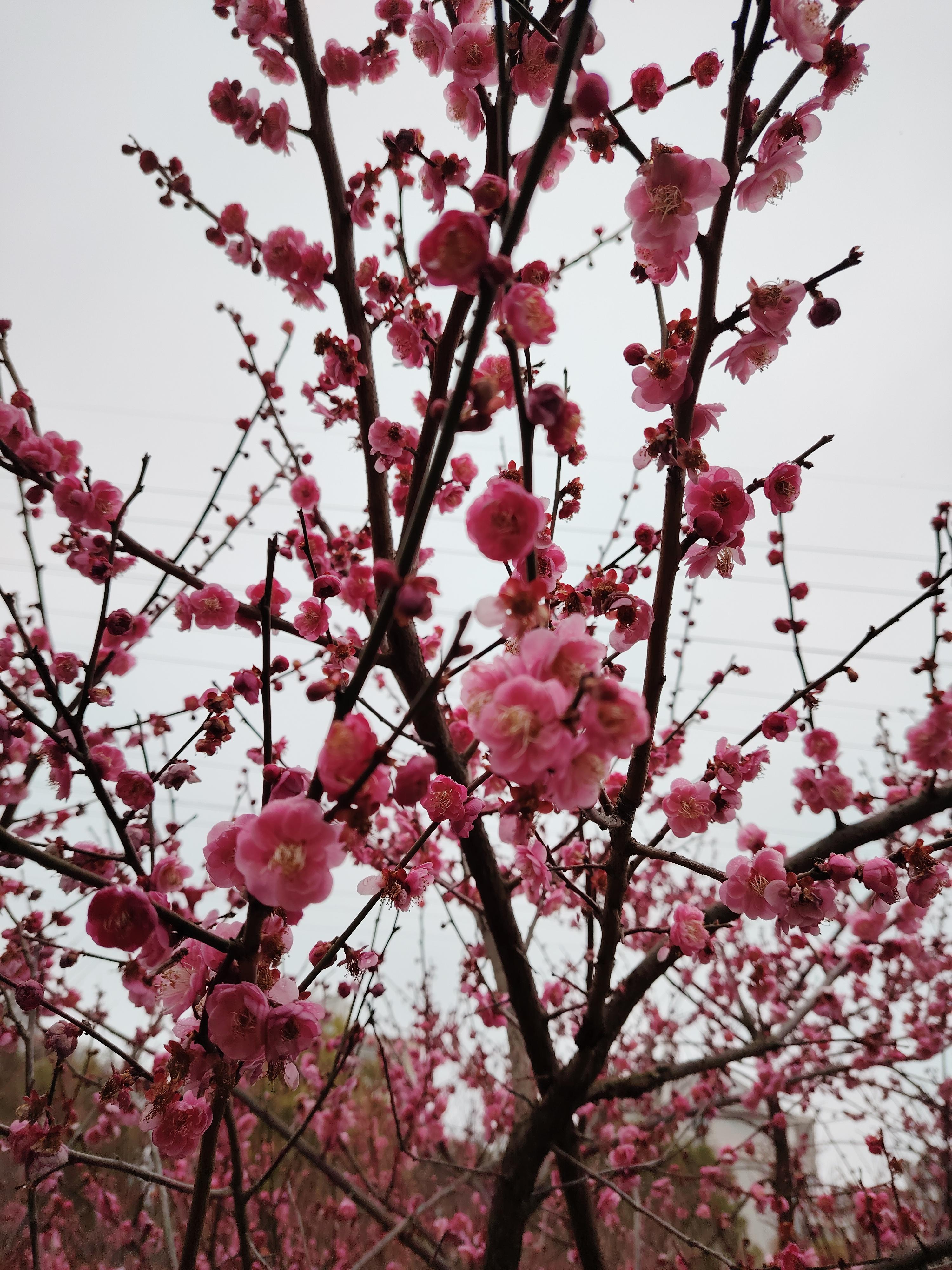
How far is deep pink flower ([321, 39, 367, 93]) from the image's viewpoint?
256cm

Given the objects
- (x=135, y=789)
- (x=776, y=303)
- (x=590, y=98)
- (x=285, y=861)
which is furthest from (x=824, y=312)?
(x=135, y=789)

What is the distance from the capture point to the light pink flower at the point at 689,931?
80.7 inches

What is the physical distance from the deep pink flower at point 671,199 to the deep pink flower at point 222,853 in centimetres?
169

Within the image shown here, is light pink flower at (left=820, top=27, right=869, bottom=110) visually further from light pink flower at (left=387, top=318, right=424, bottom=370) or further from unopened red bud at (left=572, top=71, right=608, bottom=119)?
light pink flower at (left=387, top=318, right=424, bottom=370)

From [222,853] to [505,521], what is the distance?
3.10ft

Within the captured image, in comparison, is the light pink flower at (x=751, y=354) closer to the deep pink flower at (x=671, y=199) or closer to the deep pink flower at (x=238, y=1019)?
the deep pink flower at (x=671, y=199)

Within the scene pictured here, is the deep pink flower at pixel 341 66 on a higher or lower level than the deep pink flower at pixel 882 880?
higher

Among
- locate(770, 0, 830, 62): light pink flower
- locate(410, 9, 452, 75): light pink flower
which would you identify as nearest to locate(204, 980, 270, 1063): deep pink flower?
locate(770, 0, 830, 62): light pink flower

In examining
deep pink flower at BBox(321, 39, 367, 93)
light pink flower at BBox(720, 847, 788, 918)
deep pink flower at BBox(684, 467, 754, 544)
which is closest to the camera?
deep pink flower at BBox(684, 467, 754, 544)

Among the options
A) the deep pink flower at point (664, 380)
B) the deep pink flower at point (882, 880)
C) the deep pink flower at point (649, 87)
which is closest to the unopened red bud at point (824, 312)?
the deep pink flower at point (664, 380)

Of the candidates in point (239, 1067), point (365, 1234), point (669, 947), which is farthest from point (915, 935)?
point (365, 1234)

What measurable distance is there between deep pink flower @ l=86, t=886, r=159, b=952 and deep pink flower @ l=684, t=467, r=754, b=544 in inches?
59.2

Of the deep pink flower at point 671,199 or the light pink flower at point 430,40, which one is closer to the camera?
the deep pink flower at point 671,199

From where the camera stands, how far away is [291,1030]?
129 cm
